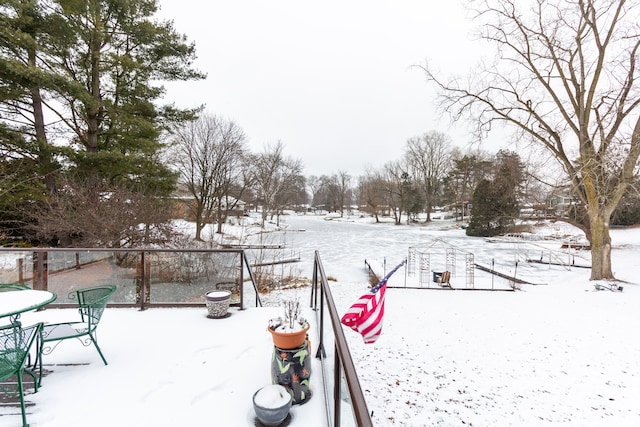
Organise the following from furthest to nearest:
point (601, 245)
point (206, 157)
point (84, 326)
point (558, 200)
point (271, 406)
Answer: point (206, 157) < point (558, 200) < point (601, 245) < point (84, 326) < point (271, 406)

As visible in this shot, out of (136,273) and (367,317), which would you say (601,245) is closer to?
(367,317)

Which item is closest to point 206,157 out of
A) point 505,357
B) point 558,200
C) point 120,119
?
point 120,119

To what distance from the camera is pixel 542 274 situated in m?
12.2

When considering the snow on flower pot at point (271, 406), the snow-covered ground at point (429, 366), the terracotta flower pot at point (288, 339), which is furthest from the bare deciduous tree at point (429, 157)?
the snow on flower pot at point (271, 406)

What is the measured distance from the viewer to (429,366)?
5.04 meters

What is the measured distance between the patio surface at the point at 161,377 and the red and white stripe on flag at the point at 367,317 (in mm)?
Answer: 474

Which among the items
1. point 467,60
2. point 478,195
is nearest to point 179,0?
point 467,60

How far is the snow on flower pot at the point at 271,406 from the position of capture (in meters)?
1.88

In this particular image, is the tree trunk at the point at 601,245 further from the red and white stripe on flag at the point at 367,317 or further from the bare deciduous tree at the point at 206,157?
the bare deciduous tree at the point at 206,157

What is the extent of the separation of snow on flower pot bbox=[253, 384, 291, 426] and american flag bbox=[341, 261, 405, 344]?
1.30m

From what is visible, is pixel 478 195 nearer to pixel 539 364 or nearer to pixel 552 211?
pixel 552 211

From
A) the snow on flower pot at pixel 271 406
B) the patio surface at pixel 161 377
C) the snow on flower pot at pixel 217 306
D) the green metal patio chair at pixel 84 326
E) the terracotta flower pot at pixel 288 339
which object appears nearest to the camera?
the snow on flower pot at pixel 271 406

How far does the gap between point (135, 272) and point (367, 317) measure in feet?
11.8

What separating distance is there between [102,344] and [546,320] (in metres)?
8.92
